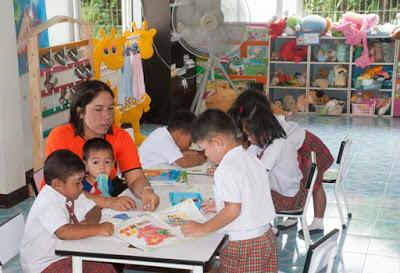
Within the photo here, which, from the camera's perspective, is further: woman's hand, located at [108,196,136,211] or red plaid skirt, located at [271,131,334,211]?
red plaid skirt, located at [271,131,334,211]

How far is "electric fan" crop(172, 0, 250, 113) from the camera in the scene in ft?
18.8

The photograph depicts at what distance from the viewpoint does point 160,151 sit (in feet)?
11.3

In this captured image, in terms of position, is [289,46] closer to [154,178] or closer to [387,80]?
[387,80]

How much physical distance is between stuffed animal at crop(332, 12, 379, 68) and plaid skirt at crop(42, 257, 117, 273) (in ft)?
19.5

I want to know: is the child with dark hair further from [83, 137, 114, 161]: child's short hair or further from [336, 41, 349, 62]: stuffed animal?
[336, 41, 349, 62]: stuffed animal

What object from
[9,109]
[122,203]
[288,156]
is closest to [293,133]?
[288,156]

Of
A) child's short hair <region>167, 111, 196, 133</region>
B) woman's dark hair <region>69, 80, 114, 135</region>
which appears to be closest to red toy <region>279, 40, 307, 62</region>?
child's short hair <region>167, 111, 196, 133</region>

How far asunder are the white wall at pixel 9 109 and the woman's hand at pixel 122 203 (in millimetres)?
2211

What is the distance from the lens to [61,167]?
7.64 feet

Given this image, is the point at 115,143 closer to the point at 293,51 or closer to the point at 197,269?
the point at 197,269

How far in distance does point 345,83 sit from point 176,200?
5778 mm

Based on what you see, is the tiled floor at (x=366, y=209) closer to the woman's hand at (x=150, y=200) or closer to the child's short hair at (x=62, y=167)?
the woman's hand at (x=150, y=200)

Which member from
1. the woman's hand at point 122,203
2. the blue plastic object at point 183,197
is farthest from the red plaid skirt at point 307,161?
the woman's hand at point 122,203

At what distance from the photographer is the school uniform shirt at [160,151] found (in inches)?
134
